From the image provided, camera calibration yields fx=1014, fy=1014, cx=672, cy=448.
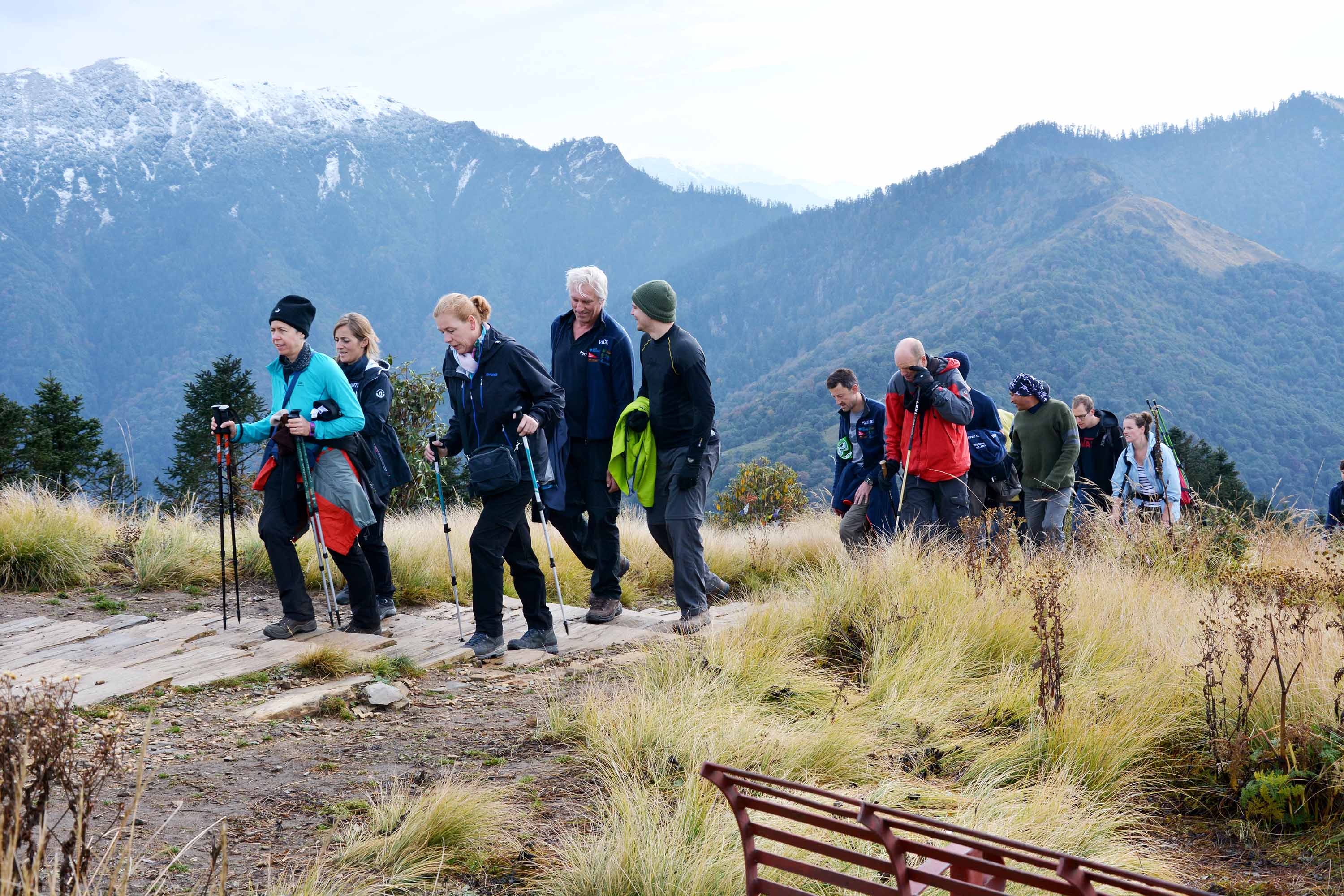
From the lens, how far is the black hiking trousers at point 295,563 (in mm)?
6008

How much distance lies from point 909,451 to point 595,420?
234cm

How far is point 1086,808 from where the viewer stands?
3.22 metres

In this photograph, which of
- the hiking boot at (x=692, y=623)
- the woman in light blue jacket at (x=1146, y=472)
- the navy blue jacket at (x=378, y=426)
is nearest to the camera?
the hiking boot at (x=692, y=623)

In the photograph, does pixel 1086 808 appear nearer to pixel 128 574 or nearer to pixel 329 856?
pixel 329 856

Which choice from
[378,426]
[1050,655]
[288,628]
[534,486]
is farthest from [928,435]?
[288,628]

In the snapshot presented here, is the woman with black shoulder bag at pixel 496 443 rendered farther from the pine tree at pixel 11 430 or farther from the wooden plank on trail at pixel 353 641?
the pine tree at pixel 11 430

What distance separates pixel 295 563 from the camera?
6047mm

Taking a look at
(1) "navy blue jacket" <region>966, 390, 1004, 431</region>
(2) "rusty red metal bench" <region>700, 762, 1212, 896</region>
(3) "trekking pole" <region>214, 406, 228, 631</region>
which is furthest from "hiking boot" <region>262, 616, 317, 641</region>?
(1) "navy blue jacket" <region>966, 390, 1004, 431</region>

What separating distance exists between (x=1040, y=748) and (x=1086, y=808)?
55 cm

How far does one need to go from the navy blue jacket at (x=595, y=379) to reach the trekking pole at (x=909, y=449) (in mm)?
2069

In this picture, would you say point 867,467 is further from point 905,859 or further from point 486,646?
point 905,859

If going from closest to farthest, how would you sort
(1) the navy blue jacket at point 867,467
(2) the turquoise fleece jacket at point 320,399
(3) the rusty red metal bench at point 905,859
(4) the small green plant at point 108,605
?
(3) the rusty red metal bench at point 905,859
(2) the turquoise fleece jacket at point 320,399
(4) the small green plant at point 108,605
(1) the navy blue jacket at point 867,467

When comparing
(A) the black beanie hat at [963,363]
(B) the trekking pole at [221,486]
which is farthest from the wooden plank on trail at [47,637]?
(A) the black beanie hat at [963,363]

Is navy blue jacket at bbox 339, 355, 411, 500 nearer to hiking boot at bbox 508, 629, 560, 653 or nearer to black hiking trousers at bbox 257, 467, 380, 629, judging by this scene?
black hiking trousers at bbox 257, 467, 380, 629
